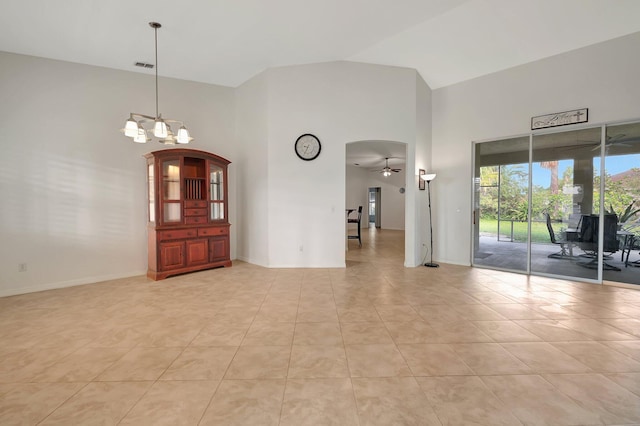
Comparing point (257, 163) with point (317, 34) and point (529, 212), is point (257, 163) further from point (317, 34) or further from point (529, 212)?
point (529, 212)

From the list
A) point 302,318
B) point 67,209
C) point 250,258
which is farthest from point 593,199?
point 67,209

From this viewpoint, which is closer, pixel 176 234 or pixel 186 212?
pixel 176 234

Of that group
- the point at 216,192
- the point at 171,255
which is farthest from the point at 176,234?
the point at 216,192

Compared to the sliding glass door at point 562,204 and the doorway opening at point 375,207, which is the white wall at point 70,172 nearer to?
the sliding glass door at point 562,204

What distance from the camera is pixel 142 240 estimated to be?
5078 mm

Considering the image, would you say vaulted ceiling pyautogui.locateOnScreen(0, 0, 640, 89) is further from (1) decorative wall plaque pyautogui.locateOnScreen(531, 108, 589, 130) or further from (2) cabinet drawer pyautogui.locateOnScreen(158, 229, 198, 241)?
(2) cabinet drawer pyautogui.locateOnScreen(158, 229, 198, 241)

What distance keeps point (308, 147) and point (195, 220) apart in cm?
243

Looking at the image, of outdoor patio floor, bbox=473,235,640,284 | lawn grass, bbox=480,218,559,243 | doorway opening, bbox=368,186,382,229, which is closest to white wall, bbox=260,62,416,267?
lawn grass, bbox=480,218,559,243

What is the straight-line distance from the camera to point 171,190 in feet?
15.9

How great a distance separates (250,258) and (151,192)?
216cm

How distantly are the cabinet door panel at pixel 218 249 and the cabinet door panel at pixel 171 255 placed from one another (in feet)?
1.66

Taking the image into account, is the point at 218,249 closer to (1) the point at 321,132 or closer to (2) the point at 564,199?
(1) the point at 321,132

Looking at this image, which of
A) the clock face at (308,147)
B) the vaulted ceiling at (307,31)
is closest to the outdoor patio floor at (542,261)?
the vaulted ceiling at (307,31)

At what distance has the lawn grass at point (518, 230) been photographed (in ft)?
16.3
